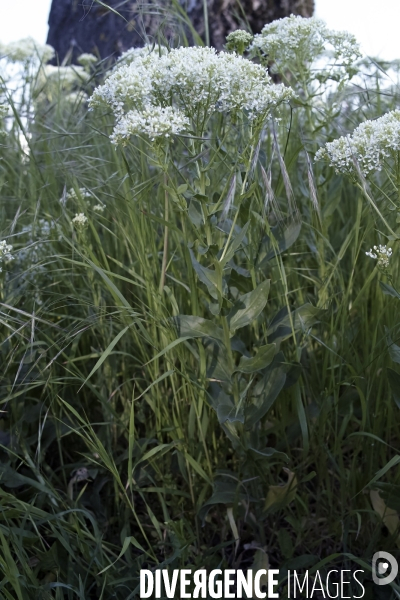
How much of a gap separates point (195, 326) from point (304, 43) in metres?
0.99

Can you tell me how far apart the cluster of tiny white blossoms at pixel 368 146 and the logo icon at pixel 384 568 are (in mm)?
859

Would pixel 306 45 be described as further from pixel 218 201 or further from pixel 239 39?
pixel 218 201

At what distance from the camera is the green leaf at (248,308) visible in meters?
1.35

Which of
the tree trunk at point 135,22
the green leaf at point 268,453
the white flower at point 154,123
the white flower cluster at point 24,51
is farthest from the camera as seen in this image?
the tree trunk at point 135,22

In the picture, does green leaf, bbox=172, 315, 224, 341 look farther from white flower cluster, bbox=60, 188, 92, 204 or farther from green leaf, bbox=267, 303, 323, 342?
white flower cluster, bbox=60, 188, 92, 204

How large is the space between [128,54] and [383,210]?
2.87ft

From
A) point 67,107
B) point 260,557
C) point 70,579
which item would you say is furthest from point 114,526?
point 67,107

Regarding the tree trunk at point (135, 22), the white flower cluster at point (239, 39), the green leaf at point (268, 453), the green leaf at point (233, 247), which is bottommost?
the green leaf at point (268, 453)

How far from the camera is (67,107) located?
9.75 feet

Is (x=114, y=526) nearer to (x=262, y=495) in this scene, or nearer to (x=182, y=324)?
(x=262, y=495)

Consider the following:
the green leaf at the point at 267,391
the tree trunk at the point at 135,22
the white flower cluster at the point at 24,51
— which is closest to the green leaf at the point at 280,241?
the green leaf at the point at 267,391

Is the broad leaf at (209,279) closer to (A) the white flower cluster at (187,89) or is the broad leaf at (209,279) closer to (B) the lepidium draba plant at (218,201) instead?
(B) the lepidium draba plant at (218,201)

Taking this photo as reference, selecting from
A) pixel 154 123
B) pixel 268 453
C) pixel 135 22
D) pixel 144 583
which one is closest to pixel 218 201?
pixel 154 123

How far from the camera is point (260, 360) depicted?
134 centimetres
